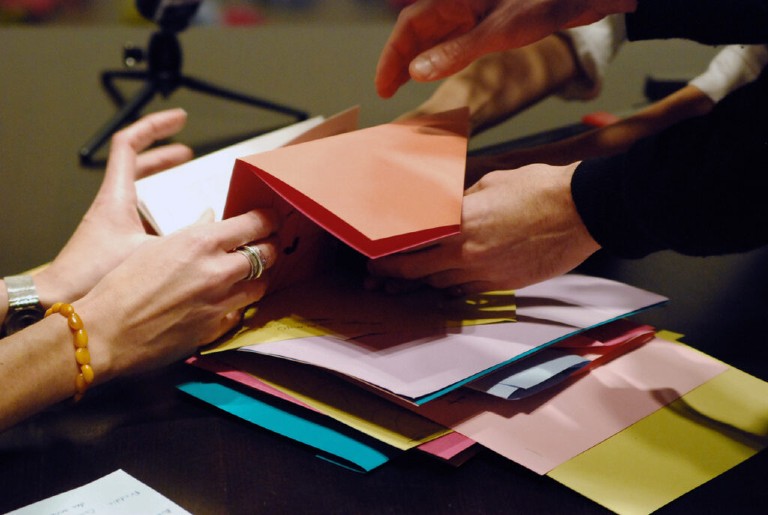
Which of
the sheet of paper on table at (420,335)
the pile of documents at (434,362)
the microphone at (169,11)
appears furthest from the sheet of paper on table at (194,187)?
the microphone at (169,11)

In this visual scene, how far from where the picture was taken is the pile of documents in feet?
1.77

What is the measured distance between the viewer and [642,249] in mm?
630

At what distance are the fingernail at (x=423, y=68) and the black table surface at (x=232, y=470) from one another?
39 centimetres

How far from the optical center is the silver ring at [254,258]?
64 centimetres

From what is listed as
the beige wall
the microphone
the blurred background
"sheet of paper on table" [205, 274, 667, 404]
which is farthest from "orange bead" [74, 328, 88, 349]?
the blurred background

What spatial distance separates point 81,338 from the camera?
579 millimetres

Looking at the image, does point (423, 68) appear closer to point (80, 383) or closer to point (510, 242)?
point (510, 242)

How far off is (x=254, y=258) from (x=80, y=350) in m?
0.16

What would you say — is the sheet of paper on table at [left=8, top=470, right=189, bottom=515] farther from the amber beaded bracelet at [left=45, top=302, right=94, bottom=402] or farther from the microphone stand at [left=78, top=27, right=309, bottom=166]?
the microphone stand at [left=78, top=27, right=309, bottom=166]

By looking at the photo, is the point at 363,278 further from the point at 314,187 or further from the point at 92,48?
the point at 92,48

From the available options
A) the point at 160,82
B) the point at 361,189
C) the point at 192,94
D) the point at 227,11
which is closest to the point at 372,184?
the point at 361,189

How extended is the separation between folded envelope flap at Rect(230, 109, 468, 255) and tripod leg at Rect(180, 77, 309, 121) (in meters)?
0.95

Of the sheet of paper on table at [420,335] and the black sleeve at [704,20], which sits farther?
the black sleeve at [704,20]

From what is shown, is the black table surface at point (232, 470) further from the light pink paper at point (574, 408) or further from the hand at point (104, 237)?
the hand at point (104, 237)
